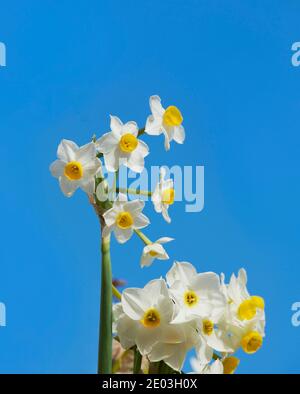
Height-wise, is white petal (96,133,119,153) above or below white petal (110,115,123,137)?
below

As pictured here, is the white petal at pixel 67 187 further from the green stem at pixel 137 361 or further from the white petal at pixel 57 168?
the green stem at pixel 137 361

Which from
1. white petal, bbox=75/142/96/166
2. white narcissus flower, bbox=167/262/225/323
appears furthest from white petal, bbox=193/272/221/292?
white petal, bbox=75/142/96/166

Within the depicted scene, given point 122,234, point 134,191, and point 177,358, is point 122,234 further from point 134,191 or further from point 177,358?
point 177,358

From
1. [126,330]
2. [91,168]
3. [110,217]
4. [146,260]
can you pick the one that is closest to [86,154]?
[91,168]

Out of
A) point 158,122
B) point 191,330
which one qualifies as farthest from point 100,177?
point 191,330

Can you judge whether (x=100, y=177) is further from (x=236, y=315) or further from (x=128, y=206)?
(x=236, y=315)

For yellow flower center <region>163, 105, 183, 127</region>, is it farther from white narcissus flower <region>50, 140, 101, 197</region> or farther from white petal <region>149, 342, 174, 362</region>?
white petal <region>149, 342, 174, 362</region>
